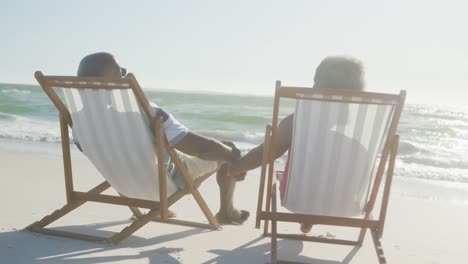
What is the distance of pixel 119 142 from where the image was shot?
301 cm

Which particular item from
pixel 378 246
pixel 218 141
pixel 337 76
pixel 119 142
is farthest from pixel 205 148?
pixel 378 246

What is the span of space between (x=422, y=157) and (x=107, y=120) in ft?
28.5

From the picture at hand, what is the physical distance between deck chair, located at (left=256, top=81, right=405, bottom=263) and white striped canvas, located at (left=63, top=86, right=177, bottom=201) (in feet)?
2.34

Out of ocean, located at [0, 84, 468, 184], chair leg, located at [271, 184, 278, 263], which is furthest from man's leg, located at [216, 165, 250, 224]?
ocean, located at [0, 84, 468, 184]

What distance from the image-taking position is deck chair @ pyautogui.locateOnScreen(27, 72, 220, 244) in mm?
2846

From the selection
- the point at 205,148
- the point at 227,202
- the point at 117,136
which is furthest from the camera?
the point at 227,202

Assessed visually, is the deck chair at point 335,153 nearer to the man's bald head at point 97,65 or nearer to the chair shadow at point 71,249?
the chair shadow at point 71,249

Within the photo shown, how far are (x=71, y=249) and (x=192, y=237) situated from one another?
2.57 feet

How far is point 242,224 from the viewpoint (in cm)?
384

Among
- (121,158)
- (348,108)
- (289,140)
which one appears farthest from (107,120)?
(348,108)

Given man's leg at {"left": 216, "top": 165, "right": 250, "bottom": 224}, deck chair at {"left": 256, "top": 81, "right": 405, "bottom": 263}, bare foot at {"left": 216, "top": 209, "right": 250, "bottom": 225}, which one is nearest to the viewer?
deck chair at {"left": 256, "top": 81, "right": 405, "bottom": 263}

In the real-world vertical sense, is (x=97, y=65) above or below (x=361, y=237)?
above

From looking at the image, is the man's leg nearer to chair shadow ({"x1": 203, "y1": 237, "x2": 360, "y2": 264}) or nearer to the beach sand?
the beach sand

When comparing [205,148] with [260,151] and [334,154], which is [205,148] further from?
[334,154]
